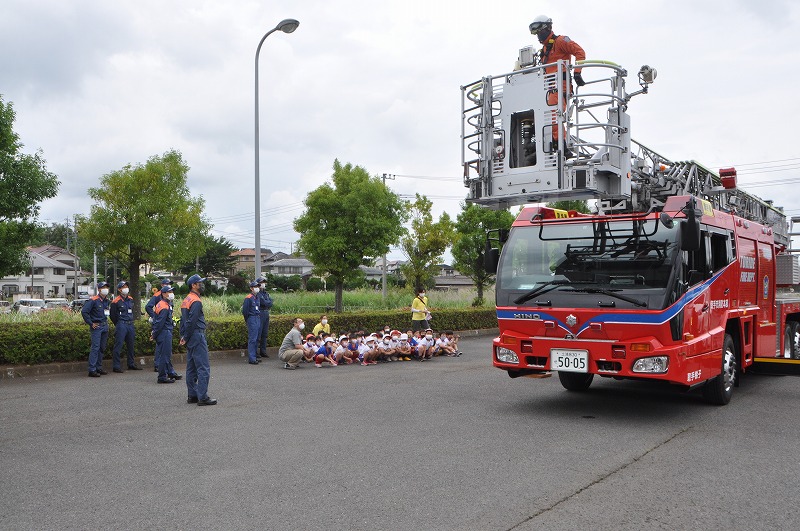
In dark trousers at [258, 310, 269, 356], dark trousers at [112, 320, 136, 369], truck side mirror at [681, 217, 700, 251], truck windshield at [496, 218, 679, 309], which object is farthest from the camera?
dark trousers at [258, 310, 269, 356]

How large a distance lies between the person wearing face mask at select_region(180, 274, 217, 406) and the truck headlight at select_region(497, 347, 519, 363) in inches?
156

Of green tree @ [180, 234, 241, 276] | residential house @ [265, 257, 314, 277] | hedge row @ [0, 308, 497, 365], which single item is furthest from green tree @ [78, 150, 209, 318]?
residential house @ [265, 257, 314, 277]

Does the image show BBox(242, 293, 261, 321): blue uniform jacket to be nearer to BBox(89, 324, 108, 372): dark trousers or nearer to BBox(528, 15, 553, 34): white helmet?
BBox(89, 324, 108, 372): dark trousers

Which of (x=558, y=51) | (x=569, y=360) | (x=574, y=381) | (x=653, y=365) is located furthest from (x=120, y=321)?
(x=653, y=365)

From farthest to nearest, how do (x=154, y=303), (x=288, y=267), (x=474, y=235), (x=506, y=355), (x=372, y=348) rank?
(x=288, y=267) → (x=474, y=235) → (x=372, y=348) → (x=154, y=303) → (x=506, y=355)

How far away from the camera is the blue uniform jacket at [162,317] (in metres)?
11.4

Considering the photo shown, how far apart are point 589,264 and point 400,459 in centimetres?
348

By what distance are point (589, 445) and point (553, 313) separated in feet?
5.76

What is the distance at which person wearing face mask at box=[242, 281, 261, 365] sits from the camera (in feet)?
45.3

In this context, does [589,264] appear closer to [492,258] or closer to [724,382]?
[492,258]

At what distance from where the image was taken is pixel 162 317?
1146 centimetres

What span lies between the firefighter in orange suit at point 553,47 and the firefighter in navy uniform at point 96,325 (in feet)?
28.0

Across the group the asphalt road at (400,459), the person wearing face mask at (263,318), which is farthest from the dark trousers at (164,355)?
the person wearing face mask at (263,318)

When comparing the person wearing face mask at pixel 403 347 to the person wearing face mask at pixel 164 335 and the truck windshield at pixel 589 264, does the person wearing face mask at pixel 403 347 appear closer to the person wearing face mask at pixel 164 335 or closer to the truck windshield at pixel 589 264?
the person wearing face mask at pixel 164 335
